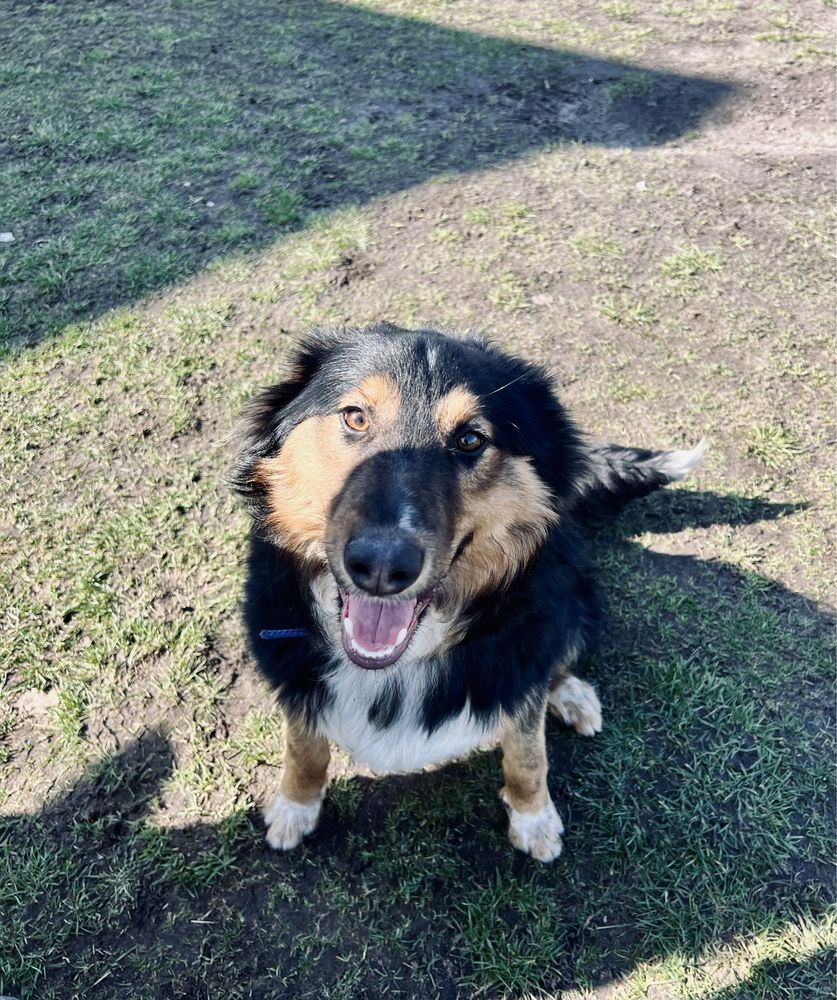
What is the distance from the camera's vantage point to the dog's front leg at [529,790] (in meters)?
2.39

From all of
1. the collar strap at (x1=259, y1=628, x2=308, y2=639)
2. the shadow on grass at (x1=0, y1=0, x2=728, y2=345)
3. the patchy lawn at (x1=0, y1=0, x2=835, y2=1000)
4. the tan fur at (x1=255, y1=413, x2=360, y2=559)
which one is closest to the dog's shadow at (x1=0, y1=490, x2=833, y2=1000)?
the patchy lawn at (x1=0, y1=0, x2=835, y2=1000)

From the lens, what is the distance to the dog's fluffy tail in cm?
331

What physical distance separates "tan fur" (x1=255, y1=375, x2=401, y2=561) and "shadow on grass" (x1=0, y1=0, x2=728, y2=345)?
313 centimetres

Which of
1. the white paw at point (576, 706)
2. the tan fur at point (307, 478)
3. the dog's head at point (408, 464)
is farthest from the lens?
the white paw at point (576, 706)

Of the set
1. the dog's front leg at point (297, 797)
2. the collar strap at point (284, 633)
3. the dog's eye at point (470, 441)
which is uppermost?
the dog's eye at point (470, 441)

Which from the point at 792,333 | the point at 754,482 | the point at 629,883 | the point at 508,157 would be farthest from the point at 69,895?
the point at 508,157

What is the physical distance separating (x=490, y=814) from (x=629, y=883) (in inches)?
22.1

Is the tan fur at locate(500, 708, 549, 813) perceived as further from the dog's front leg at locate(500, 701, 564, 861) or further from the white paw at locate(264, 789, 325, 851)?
the white paw at locate(264, 789, 325, 851)

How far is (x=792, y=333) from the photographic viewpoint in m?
4.66

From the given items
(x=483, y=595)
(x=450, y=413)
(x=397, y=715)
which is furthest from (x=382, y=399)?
(x=397, y=715)

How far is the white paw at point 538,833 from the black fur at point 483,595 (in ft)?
1.81

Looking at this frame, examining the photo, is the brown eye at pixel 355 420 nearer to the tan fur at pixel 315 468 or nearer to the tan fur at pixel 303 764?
the tan fur at pixel 315 468

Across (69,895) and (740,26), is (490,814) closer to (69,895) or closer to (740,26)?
(69,895)

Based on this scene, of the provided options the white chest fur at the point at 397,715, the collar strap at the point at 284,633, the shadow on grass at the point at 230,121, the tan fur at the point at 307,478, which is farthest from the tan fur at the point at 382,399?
the shadow on grass at the point at 230,121
